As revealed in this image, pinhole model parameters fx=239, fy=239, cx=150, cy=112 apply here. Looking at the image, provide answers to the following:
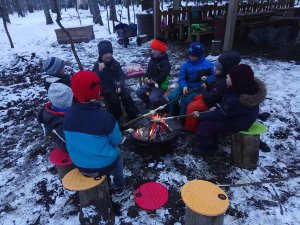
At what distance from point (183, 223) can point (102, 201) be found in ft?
3.39

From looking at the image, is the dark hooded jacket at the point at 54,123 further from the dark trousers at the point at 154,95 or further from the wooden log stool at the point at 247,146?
the wooden log stool at the point at 247,146

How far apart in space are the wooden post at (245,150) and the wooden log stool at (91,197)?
2065mm

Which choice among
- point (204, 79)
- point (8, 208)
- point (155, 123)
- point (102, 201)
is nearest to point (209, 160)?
point (155, 123)

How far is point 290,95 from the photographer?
579 cm

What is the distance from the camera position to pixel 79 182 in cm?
266

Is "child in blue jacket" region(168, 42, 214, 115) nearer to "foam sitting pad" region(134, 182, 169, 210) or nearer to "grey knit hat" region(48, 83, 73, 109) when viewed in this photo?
"foam sitting pad" region(134, 182, 169, 210)

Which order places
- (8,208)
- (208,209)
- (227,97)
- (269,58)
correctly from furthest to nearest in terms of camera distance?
(269,58) → (227,97) → (8,208) → (208,209)

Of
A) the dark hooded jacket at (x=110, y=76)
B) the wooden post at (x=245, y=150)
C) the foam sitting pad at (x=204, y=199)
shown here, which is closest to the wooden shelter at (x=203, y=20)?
the dark hooded jacket at (x=110, y=76)

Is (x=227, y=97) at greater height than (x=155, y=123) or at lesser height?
greater

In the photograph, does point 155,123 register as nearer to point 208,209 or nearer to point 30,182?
point 208,209

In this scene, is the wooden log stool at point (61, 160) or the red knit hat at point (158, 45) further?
the red knit hat at point (158, 45)

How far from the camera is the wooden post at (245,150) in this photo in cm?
356

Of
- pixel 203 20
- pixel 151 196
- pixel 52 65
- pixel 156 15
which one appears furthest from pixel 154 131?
pixel 203 20

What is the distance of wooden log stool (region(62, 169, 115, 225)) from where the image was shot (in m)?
2.64
